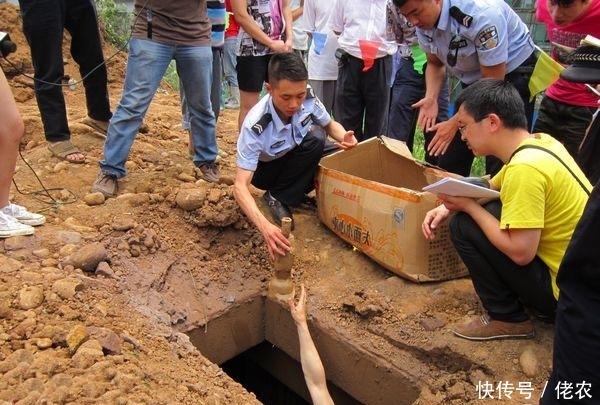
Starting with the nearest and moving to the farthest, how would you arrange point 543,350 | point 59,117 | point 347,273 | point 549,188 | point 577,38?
1. point 549,188
2. point 543,350
3. point 577,38
4. point 347,273
5. point 59,117

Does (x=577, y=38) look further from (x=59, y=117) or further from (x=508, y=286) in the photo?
(x=59, y=117)

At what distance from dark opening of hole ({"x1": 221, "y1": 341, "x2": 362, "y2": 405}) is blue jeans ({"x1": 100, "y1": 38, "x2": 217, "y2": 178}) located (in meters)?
1.61

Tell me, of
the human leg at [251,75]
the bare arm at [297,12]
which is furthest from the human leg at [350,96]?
the bare arm at [297,12]

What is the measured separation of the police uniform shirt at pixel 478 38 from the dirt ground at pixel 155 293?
124 centimetres

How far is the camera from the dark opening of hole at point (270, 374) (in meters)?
4.08

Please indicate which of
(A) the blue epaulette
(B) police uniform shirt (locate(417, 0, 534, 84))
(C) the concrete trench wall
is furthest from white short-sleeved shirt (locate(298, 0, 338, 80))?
(C) the concrete trench wall

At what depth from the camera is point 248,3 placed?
4.07 metres

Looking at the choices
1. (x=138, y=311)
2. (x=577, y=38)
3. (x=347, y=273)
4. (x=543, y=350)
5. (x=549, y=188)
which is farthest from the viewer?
(x=347, y=273)

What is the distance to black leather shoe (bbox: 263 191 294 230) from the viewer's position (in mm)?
3758

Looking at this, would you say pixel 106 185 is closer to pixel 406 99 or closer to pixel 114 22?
pixel 406 99

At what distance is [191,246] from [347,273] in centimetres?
95

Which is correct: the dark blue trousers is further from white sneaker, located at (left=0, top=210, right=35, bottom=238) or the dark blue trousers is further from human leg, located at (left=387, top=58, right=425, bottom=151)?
human leg, located at (left=387, top=58, right=425, bottom=151)

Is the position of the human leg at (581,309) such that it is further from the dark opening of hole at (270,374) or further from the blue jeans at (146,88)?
the blue jeans at (146,88)

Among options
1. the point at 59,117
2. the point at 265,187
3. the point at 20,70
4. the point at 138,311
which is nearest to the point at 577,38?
the point at 265,187
